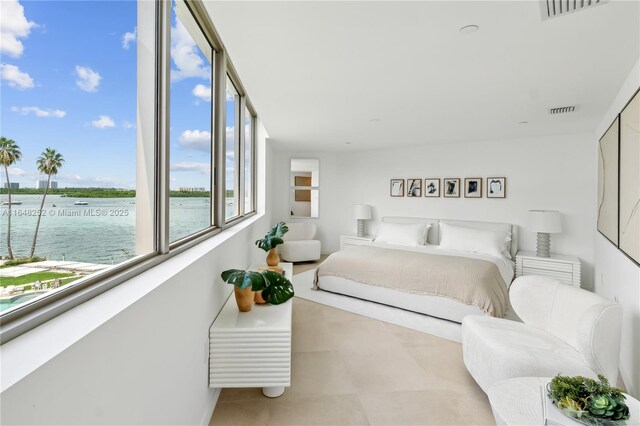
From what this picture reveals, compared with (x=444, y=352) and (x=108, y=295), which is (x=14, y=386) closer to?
(x=108, y=295)

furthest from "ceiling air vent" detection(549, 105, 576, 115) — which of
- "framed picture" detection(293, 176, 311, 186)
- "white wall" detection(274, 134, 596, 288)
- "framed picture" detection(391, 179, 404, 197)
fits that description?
"framed picture" detection(293, 176, 311, 186)

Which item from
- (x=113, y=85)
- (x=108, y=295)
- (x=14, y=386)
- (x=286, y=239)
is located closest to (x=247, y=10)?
(x=113, y=85)

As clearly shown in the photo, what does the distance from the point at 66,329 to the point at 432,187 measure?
18.7 ft

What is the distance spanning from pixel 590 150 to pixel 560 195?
0.70 metres

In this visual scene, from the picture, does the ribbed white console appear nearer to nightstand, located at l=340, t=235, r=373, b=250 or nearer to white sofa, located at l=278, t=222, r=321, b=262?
white sofa, located at l=278, t=222, r=321, b=262

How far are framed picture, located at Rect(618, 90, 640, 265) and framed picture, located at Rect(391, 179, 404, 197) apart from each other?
3581 millimetres

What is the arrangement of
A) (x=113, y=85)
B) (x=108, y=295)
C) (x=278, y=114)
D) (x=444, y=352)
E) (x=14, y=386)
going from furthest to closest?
(x=278, y=114) → (x=444, y=352) → (x=113, y=85) → (x=108, y=295) → (x=14, y=386)

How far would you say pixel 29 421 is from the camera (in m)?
0.56

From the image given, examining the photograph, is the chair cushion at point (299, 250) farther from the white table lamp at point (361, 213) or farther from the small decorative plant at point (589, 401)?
the small decorative plant at point (589, 401)

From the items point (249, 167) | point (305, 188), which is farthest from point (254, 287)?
point (305, 188)

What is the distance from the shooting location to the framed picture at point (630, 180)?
2.03 m

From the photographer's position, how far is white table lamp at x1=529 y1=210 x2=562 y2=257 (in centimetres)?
428

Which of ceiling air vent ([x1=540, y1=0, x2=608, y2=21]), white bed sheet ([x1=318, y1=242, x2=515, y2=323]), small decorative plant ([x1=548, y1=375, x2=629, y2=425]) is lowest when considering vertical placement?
white bed sheet ([x1=318, y1=242, x2=515, y2=323])

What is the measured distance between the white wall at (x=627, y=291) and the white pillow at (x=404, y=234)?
2437mm
